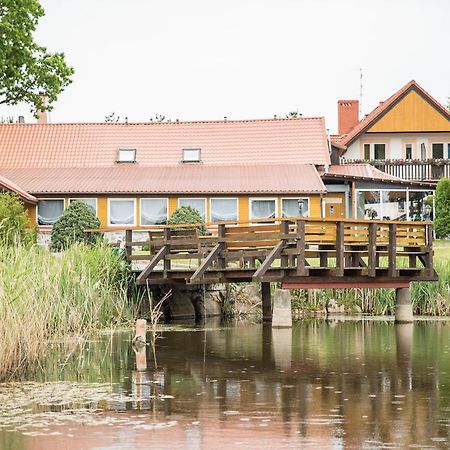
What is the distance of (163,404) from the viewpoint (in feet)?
46.9

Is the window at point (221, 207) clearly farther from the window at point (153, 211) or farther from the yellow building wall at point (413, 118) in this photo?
the yellow building wall at point (413, 118)

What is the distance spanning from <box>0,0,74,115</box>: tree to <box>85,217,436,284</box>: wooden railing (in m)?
13.1

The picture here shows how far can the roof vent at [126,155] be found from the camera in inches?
1729

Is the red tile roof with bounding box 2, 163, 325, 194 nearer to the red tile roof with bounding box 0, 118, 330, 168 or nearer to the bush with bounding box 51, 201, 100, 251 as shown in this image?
the red tile roof with bounding box 0, 118, 330, 168

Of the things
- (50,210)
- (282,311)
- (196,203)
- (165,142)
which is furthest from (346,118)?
(282,311)

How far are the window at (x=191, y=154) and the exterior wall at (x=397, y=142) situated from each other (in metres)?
12.3

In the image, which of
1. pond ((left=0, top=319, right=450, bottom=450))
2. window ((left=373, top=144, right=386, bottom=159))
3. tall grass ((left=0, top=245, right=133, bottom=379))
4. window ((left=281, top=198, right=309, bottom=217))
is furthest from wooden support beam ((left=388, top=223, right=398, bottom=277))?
window ((left=373, top=144, right=386, bottom=159))

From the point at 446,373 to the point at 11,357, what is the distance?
6085 mm

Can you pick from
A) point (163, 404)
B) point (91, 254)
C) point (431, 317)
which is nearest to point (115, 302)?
point (91, 254)

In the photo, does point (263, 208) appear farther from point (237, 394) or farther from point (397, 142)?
point (237, 394)

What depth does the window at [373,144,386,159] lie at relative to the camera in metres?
54.8

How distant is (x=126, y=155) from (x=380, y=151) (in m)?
15.1

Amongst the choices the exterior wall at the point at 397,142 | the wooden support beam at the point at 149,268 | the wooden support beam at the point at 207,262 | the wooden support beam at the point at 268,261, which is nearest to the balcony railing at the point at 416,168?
the exterior wall at the point at 397,142

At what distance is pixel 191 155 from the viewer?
44.0 m
